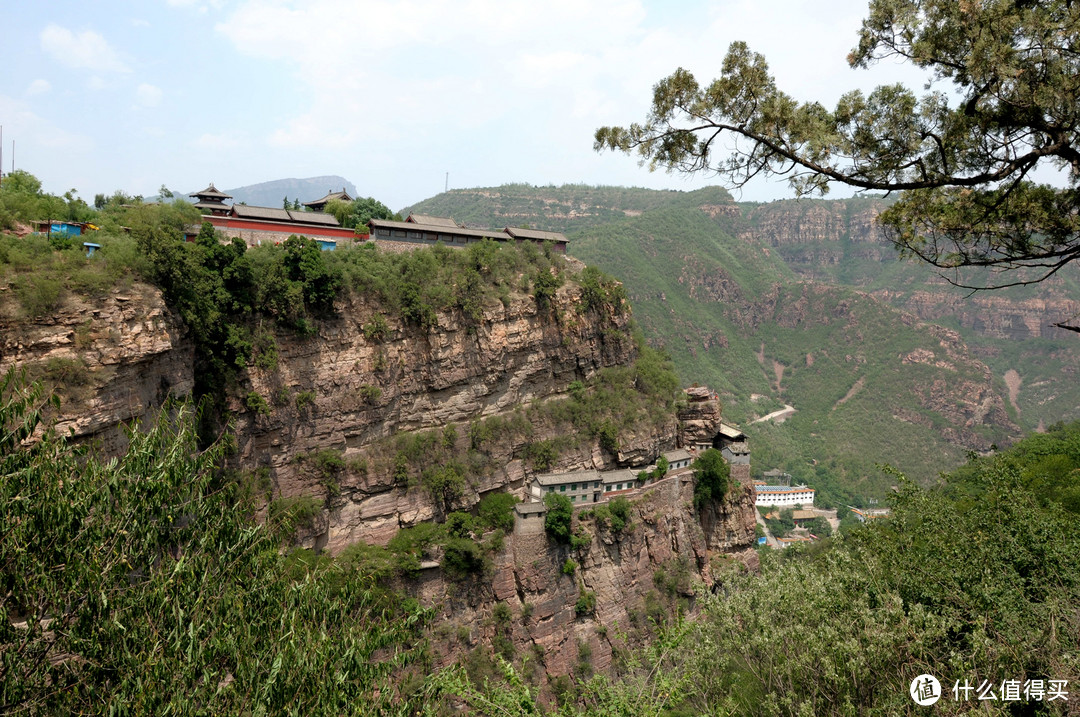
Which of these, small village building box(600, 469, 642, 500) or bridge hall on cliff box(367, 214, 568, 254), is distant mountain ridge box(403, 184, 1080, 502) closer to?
small village building box(600, 469, 642, 500)

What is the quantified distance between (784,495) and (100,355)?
73.2 m

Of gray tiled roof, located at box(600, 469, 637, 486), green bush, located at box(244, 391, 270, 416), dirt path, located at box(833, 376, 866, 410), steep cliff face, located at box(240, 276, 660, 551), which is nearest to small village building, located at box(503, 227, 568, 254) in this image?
steep cliff face, located at box(240, 276, 660, 551)

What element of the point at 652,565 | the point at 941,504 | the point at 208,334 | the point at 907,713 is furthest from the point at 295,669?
the point at 652,565

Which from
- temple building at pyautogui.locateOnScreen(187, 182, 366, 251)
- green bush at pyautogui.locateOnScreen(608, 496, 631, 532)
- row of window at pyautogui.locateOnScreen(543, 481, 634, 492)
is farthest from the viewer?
green bush at pyautogui.locateOnScreen(608, 496, 631, 532)

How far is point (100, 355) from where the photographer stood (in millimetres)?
16703

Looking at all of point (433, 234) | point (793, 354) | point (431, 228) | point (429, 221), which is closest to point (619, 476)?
point (433, 234)

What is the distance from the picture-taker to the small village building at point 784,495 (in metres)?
72.2

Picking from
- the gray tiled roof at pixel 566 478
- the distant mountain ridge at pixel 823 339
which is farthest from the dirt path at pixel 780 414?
the gray tiled roof at pixel 566 478

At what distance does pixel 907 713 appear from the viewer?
7.70 m

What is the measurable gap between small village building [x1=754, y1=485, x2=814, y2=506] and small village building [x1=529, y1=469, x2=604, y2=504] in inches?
1924

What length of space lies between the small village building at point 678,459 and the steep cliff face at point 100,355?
25618mm

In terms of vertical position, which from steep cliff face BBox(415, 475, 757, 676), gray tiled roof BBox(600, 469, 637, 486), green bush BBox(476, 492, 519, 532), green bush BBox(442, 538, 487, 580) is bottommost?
steep cliff face BBox(415, 475, 757, 676)

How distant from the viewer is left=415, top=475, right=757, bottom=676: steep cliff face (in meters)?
26.0

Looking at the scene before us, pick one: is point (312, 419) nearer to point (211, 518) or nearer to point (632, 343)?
point (211, 518)
